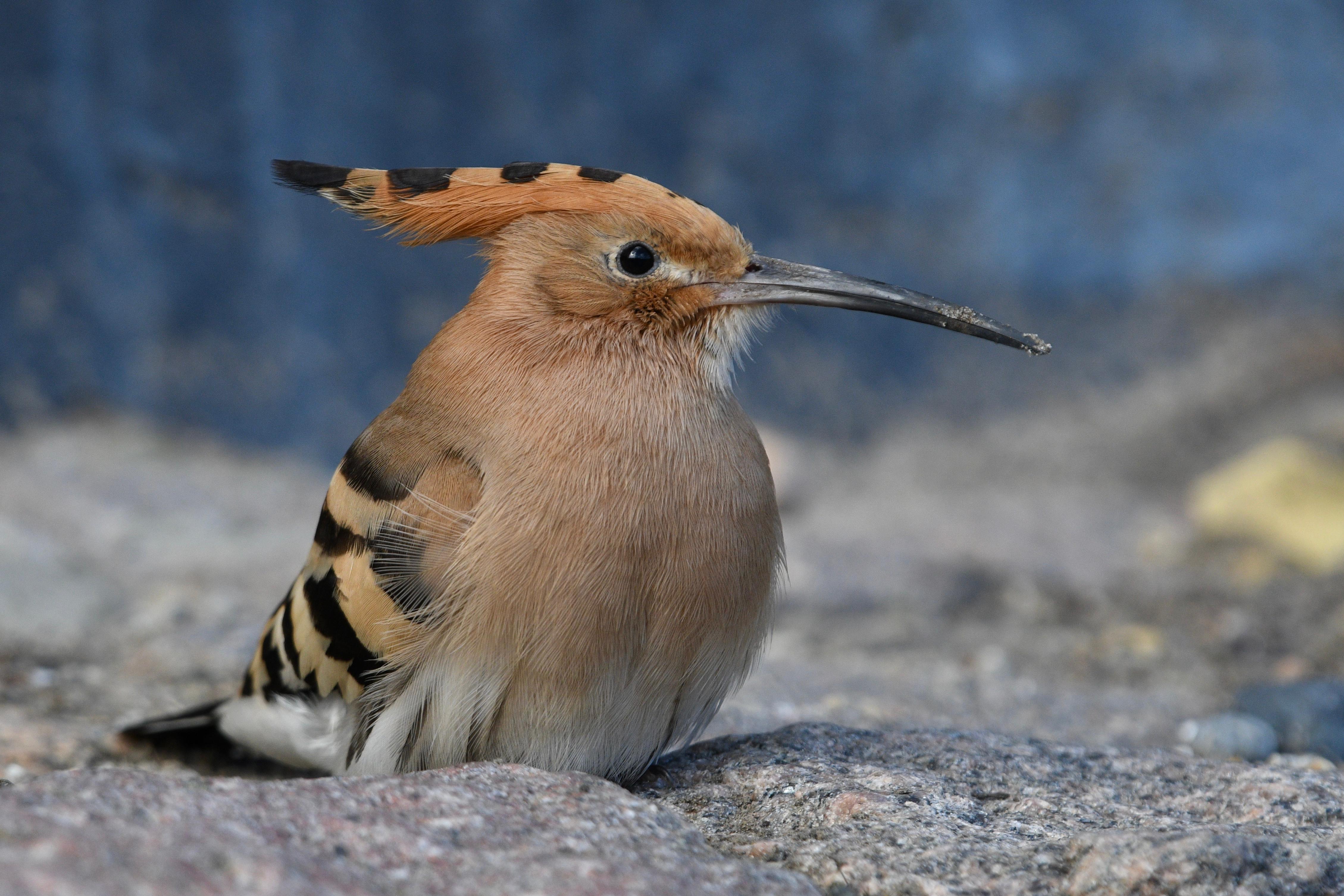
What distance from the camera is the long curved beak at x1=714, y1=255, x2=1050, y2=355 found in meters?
2.64

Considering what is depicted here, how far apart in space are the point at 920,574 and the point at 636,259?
10.5 feet

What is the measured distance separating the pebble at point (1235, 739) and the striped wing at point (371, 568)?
214 centimetres

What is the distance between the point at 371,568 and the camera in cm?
244

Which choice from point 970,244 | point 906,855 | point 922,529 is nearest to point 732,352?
point 906,855

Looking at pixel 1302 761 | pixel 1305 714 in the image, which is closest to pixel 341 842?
pixel 1302 761

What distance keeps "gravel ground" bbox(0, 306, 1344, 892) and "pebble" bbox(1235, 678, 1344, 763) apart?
0.88ft

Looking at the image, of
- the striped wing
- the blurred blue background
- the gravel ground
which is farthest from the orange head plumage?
the blurred blue background

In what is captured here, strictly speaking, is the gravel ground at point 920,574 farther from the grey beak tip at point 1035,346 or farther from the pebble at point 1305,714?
the grey beak tip at point 1035,346

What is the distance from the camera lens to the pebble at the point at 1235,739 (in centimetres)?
339

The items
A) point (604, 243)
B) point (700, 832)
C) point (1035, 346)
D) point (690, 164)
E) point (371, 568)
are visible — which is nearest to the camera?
point (700, 832)

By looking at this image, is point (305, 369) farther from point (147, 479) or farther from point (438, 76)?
point (438, 76)

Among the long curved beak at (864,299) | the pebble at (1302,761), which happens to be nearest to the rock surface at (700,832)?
the pebble at (1302,761)

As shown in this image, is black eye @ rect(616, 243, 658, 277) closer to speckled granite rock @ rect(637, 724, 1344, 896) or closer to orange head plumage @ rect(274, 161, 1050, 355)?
orange head plumage @ rect(274, 161, 1050, 355)

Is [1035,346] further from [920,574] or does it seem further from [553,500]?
[920,574]
